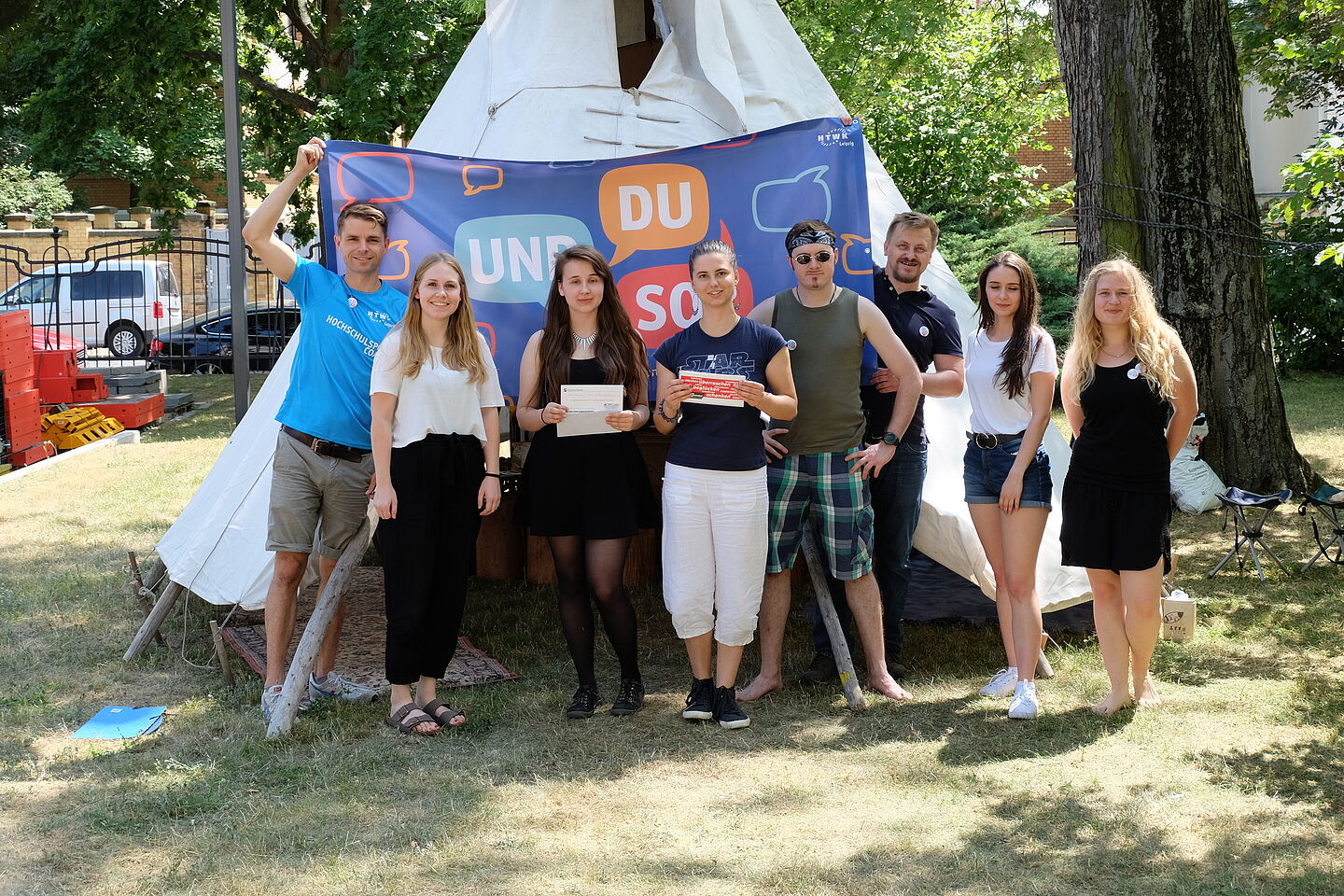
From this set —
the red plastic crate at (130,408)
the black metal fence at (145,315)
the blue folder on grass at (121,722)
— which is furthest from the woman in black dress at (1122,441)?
the black metal fence at (145,315)

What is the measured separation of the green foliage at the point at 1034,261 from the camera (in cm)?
1405

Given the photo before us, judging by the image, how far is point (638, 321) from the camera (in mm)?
4977

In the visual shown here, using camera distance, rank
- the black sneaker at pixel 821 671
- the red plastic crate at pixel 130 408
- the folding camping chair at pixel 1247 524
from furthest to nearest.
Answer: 1. the red plastic crate at pixel 130 408
2. the folding camping chair at pixel 1247 524
3. the black sneaker at pixel 821 671

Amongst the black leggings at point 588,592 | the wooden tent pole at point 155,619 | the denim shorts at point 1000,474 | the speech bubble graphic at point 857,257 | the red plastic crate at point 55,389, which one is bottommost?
the wooden tent pole at point 155,619

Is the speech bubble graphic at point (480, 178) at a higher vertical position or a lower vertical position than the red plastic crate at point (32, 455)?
higher

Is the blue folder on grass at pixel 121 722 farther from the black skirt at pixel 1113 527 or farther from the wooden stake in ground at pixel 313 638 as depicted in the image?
the black skirt at pixel 1113 527

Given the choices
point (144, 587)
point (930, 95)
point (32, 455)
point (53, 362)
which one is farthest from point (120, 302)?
point (144, 587)

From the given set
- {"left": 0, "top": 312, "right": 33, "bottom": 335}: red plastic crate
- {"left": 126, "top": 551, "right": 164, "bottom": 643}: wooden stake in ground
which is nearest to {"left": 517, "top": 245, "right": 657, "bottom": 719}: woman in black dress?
{"left": 126, "top": 551, "right": 164, "bottom": 643}: wooden stake in ground

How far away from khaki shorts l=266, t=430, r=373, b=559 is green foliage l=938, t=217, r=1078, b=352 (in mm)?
10873

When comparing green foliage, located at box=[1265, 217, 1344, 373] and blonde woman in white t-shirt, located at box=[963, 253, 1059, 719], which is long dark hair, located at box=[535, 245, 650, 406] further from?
green foliage, located at box=[1265, 217, 1344, 373]

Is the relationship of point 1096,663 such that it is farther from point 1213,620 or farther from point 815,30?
point 815,30

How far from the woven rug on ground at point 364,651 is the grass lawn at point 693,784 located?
142 millimetres

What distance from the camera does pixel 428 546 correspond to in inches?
161

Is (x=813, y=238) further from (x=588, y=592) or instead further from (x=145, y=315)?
(x=145, y=315)
